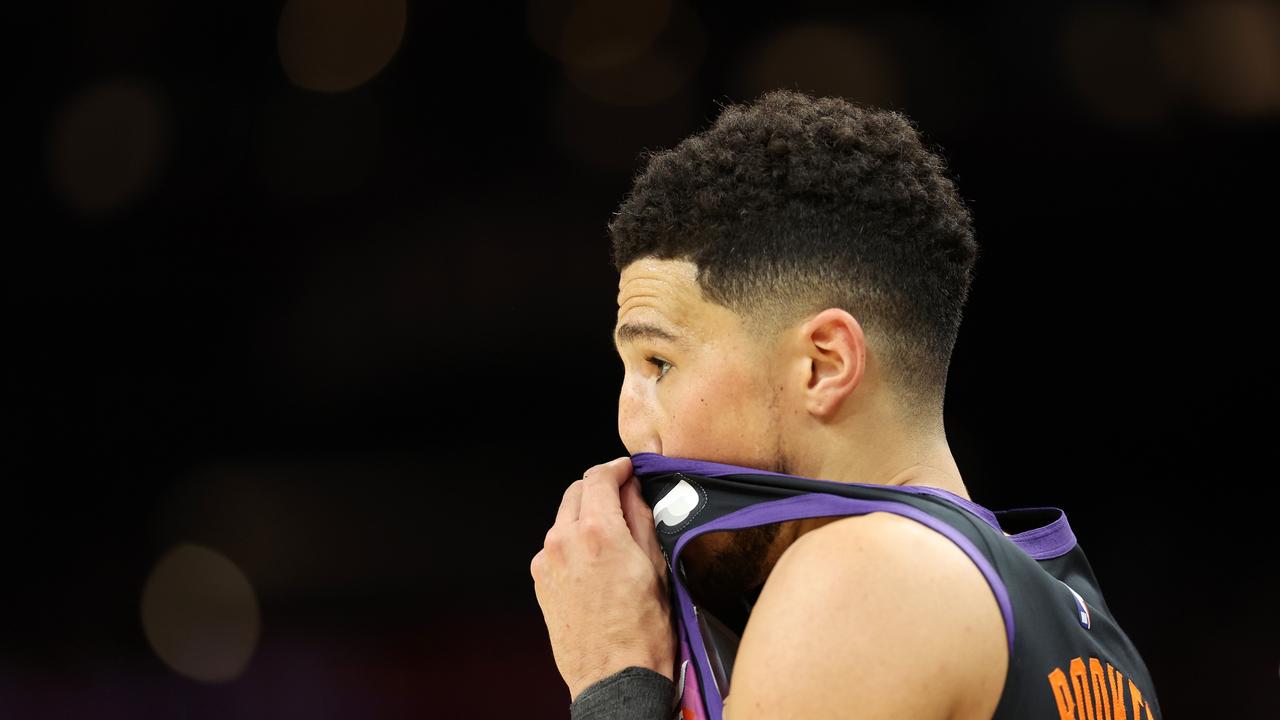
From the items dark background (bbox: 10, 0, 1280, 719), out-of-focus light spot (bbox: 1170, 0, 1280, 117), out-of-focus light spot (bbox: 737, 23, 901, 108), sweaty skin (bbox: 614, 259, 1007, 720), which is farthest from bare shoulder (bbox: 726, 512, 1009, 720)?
out-of-focus light spot (bbox: 1170, 0, 1280, 117)

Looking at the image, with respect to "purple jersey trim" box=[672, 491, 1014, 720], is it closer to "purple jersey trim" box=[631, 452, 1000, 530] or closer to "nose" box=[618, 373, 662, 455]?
"purple jersey trim" box=[631, 452, 1000, 530]

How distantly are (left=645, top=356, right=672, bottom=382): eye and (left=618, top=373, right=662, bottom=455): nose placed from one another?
0.03 m

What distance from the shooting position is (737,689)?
3.76 ft

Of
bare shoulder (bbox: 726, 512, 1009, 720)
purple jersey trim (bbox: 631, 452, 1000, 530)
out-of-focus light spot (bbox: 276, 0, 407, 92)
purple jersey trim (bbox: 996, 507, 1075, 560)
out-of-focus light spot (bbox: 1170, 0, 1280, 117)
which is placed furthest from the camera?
out-of-focus light spot (bbox: 276, 0, 407, 92)

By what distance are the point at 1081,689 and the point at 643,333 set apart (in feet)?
2.18

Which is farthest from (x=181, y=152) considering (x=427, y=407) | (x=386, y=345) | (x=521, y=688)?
(x=521, y=688)

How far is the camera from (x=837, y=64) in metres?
4.57

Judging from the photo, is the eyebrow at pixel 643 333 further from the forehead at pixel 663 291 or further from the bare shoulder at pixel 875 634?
the bare shoulder at pixel 875 634

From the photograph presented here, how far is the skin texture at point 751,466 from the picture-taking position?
3.76 ft

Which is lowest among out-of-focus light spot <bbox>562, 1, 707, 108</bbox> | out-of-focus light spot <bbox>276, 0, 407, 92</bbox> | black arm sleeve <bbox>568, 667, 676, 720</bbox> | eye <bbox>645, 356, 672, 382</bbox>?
black arm sleeve <bbox>568, 667, 676, 720</bbox>

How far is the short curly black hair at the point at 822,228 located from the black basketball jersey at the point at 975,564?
22 cm

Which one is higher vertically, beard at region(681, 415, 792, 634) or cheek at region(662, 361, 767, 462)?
cheek at region(662, 361, 767, 462)

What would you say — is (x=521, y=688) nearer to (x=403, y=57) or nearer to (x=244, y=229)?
(x=244, y=229)

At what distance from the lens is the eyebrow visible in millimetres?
1434
